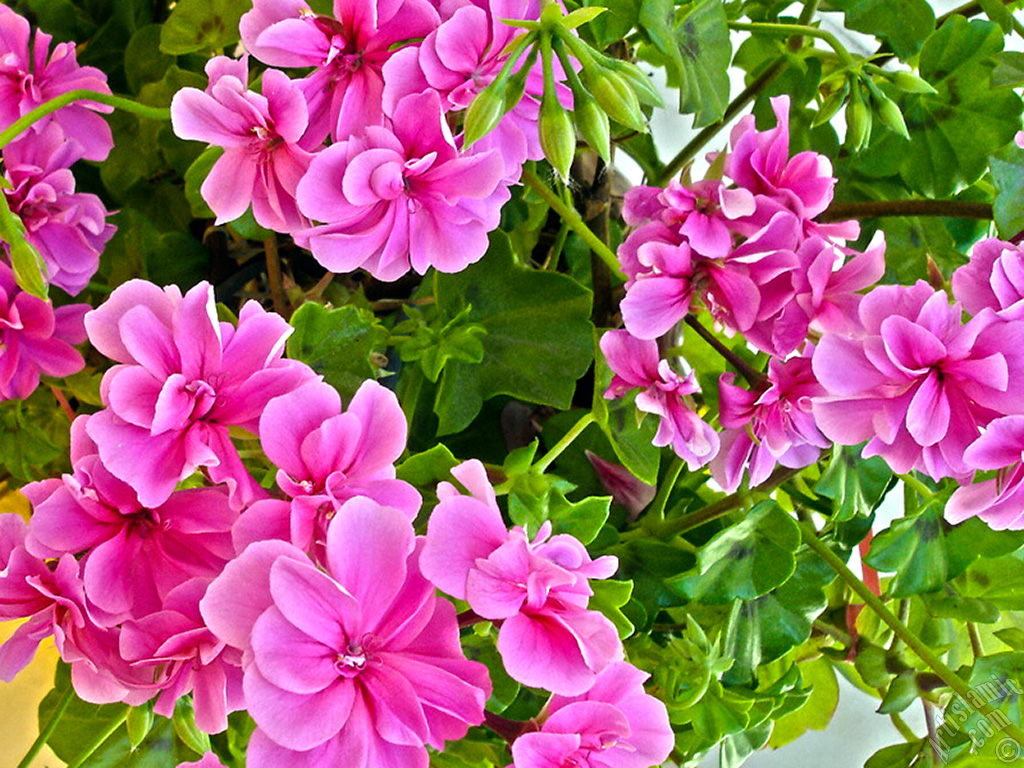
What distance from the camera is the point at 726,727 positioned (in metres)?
0.42

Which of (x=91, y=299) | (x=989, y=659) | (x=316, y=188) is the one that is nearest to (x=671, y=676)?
(x=989, y=659)

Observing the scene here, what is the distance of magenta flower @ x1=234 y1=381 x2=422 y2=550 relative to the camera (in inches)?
10.2

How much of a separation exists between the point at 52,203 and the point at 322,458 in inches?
10.0

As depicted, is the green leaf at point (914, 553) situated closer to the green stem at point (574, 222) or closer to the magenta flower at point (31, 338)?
the green stem at point (574, 222)

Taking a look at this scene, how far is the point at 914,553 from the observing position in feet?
1.56

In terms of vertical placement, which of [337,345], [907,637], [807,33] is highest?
[807,33]

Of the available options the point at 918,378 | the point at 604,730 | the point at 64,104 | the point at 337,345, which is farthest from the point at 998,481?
the point at 64,104

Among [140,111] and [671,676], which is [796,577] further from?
[140,111]

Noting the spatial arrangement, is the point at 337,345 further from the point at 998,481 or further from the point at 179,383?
the point at 998,481

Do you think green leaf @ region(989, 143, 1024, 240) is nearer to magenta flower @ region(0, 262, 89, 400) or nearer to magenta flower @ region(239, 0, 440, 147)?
magenta flower @ region(239, 0, 440, 147)

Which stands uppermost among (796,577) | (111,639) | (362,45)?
(362,45)

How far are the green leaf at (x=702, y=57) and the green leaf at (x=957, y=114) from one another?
0.10 m

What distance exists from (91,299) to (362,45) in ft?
1.06

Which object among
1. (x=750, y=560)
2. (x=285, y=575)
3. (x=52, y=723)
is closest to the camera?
(x=285, y=575)
